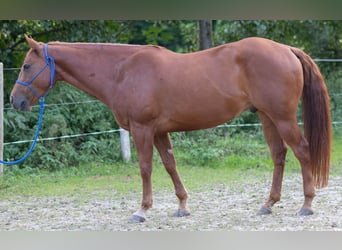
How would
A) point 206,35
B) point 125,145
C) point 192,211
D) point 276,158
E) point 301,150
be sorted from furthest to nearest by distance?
point 206,35
point 125,145
point 192,211
point 276,158
point 301,150

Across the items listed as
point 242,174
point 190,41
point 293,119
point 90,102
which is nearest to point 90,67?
point 293,119

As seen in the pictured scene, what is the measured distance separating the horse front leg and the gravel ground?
0.10 metres

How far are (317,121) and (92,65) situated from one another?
1830 millimetres

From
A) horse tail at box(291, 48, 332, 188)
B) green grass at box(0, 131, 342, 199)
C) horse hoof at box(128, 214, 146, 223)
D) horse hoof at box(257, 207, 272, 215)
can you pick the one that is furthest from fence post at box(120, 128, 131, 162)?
horse tail at box(291, 48, 332, 188)

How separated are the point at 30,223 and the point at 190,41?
865 cm

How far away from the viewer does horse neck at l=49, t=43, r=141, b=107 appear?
16.1ft

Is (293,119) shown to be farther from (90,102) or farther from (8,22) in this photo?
(8,22)

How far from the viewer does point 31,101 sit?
4938 millimetres

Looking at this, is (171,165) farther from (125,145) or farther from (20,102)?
(125,145)

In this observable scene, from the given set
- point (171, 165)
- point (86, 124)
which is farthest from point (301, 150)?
point (86, 124)

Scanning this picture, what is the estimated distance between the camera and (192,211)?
5168 mm

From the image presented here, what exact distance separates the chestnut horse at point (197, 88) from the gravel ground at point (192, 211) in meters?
0.18

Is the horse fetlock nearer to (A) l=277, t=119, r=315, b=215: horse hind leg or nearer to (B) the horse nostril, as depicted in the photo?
(A) l=277, t=119, r=315, b=215: horse hind leg

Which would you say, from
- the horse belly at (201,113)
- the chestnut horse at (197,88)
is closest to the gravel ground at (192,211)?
the chestnut horse at (197,88)
